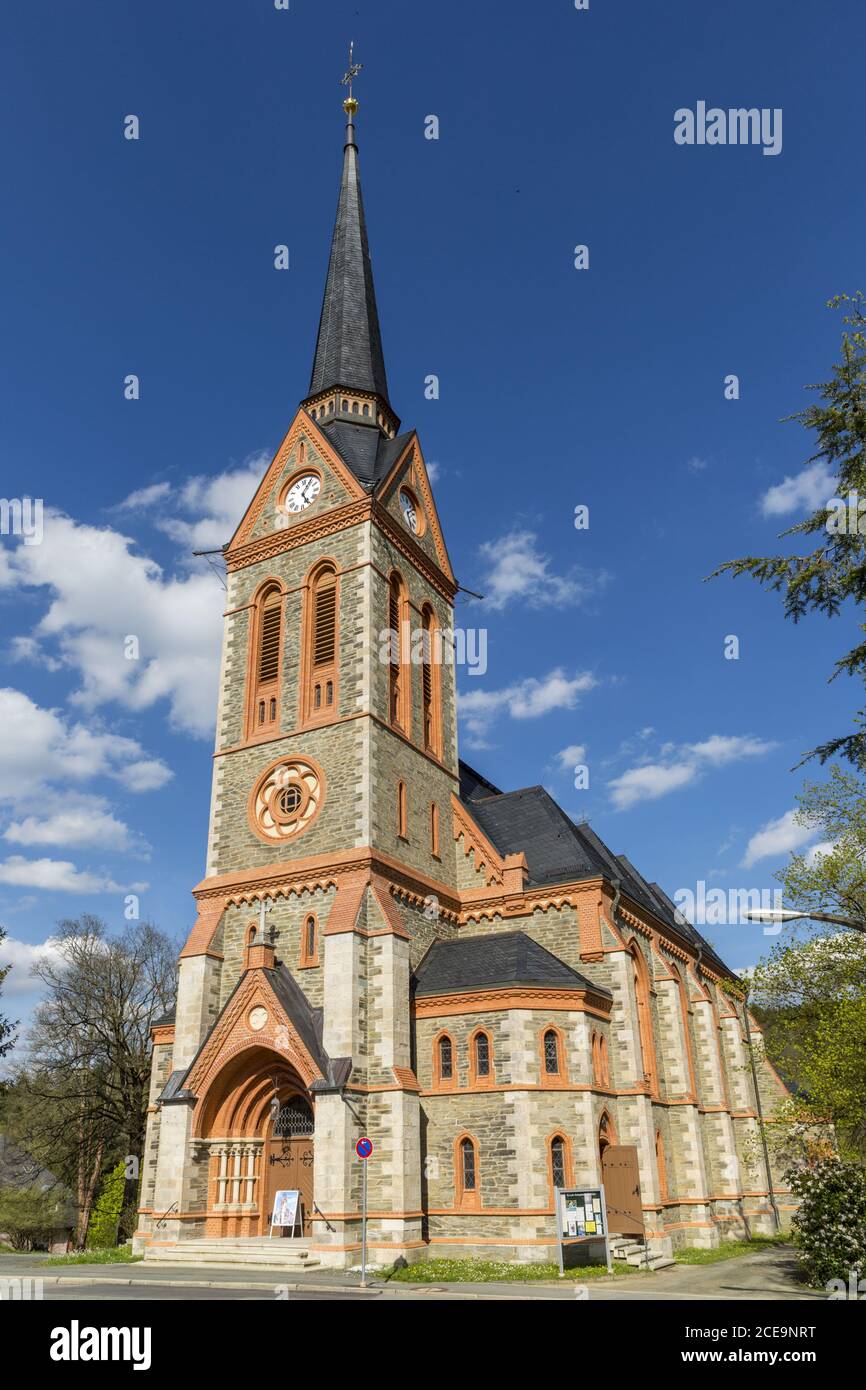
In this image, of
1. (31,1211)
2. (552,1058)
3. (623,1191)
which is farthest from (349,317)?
(31,1211)

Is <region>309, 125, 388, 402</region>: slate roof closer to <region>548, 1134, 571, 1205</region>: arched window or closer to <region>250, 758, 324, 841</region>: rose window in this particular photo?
<region>250, 758, 324, 841</region>: rose window

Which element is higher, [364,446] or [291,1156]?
[364,446]

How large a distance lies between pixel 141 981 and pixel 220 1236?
21.1 meters

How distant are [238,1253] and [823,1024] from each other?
13.5m

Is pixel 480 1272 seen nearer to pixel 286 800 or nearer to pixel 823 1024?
pixel 823 1024

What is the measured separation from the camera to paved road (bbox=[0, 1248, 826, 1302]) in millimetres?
16391

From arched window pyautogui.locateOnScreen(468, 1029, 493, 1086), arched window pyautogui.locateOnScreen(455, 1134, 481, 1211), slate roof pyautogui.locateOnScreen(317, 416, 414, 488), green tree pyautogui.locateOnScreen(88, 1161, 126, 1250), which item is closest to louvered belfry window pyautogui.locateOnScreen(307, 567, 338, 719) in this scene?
slate roof pyautogui.locateOnScreen(317, 416, 414, 488)

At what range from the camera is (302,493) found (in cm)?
3219

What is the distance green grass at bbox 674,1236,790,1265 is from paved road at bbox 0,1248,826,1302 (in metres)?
3.37

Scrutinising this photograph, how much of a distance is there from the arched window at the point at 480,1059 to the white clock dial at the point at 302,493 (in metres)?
17.4

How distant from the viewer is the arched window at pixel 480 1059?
23.6 metres

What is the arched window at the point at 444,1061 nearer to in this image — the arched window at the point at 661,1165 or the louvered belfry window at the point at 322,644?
the arched window at the point at 661,1165

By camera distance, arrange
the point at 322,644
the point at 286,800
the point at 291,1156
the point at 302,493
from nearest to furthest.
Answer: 1. the point at 291,1156
2. the point at 286,800
3. the point at 322,644
4. the point at 302,493

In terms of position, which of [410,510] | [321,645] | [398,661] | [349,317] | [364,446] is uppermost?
[349,317]
